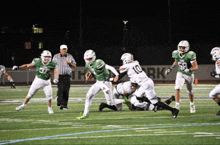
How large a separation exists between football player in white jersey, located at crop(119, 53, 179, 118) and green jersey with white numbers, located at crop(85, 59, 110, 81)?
1.58ft

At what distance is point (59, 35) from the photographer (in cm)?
5312

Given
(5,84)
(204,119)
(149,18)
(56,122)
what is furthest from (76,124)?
(149,18)

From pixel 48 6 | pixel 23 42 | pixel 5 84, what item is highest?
pixel 48 6

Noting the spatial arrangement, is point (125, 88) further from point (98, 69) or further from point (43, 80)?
point (43, 80)

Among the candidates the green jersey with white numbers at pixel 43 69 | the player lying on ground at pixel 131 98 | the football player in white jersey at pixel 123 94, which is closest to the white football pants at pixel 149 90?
the player lying on ground at pixel 131 98

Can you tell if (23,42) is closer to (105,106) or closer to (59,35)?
(59,35)

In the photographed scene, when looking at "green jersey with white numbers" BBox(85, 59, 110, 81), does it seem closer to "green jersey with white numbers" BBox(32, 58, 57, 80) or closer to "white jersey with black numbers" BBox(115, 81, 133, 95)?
"green jersey with white numbers" BBox(32, 58, 57, 80)

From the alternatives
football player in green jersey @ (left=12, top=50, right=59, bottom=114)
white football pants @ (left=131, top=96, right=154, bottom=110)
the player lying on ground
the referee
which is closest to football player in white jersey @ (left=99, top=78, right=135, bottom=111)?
the player lying on ground

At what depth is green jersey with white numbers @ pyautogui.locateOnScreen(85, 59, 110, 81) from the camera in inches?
454

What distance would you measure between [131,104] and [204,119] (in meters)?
3.33

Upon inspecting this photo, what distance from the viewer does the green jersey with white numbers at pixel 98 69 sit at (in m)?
11.5

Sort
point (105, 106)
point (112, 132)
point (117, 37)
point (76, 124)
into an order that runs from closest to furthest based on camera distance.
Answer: point (112, 132)
point (76, 124)
point (105, 106)
point (117, 37)

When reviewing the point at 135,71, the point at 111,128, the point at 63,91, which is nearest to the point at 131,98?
the point at 135,71

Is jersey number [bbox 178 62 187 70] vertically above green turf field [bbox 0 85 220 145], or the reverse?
jersey number [bbox 178 62 187 70]
